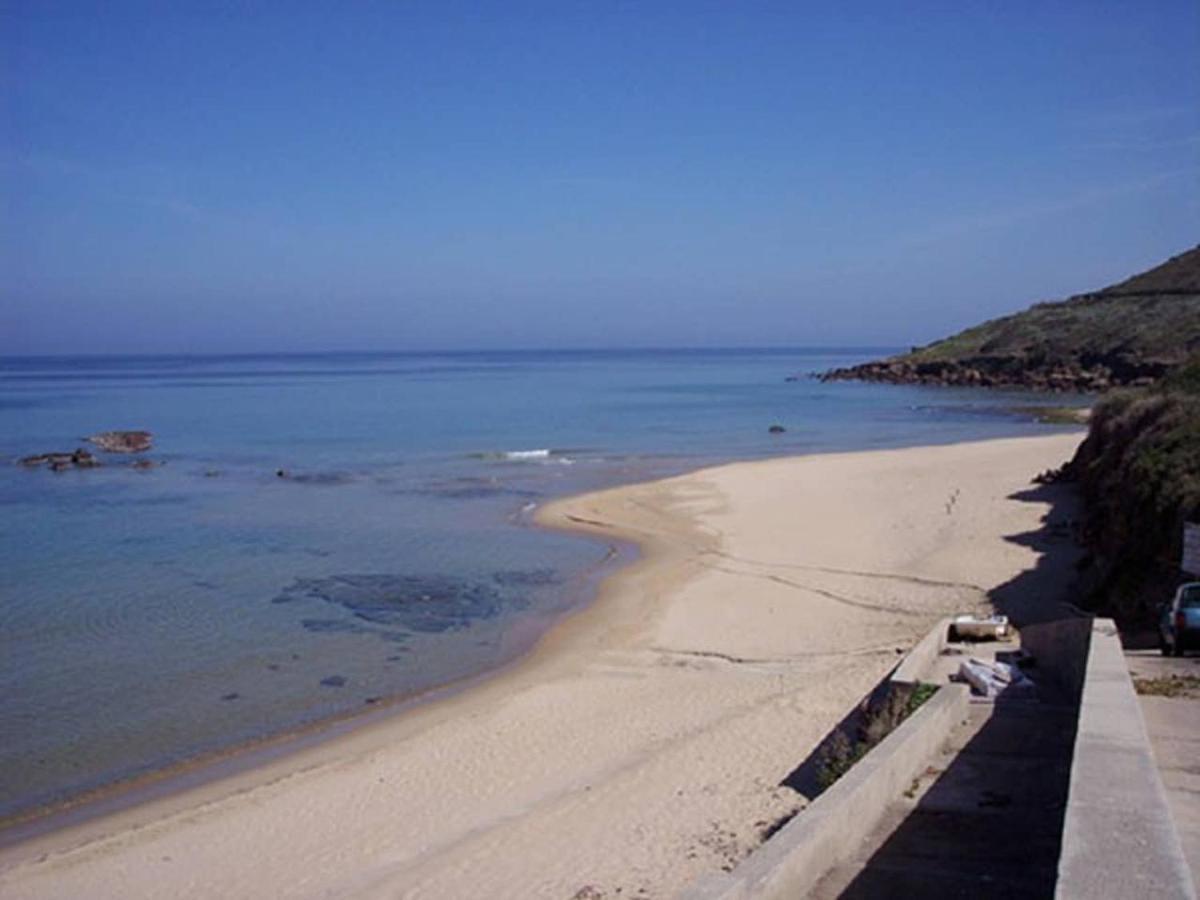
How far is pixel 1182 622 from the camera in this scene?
10953mm

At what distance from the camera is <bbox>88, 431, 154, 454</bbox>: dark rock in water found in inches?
1809

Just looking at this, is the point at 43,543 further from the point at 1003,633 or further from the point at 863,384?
the point at 863,384

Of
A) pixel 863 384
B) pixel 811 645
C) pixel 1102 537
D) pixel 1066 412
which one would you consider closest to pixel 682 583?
pixel 811 645

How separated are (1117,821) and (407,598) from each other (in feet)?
52.8

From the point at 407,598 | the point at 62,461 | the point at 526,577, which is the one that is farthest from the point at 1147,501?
the point at 62,461

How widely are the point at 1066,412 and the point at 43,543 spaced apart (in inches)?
1913

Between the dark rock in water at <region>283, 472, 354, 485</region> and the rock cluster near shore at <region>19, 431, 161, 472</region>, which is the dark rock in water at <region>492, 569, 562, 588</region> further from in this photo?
the rock cluster near shore at <region>19, 431, 161, 472</region>

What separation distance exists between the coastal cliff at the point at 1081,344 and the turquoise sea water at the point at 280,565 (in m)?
23.3

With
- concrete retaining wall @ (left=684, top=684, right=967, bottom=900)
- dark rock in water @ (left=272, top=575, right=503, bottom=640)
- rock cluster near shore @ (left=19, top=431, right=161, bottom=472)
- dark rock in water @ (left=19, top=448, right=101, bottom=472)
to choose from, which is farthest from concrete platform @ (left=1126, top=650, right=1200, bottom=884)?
dark rock in water @ (left=19, top=448, right=101, bottom=472)

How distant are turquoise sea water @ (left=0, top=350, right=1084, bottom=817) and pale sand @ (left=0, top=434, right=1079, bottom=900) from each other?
4.86 ft

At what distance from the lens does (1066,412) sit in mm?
57656

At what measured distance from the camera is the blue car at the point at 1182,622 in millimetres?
10852

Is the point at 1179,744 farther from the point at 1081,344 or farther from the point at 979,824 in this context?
the point at 1081,344

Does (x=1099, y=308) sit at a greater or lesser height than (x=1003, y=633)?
greater
